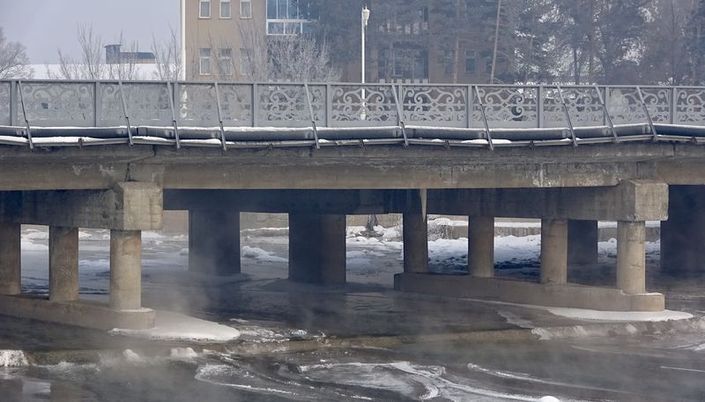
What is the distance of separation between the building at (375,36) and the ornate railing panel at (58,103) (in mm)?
46266

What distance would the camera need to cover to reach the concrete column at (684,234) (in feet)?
137

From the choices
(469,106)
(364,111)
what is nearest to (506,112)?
(469,106)

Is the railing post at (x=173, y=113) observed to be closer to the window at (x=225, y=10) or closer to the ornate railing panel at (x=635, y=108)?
the ornate railing panel at (x=635, y=108)

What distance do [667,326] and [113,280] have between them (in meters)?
13.5

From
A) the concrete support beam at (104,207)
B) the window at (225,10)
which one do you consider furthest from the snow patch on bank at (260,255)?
the window at (225,10)

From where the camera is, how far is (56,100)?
24016mm

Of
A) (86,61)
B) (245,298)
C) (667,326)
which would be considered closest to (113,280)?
(245,298)

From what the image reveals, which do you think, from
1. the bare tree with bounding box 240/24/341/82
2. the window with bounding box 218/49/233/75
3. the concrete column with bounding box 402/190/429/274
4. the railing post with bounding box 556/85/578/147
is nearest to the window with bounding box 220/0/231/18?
the bare tree with bounding box 240/24/341/82

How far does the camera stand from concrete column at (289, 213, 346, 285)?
39.2 meters

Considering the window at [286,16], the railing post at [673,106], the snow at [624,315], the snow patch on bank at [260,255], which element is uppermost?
the window at [286,16]

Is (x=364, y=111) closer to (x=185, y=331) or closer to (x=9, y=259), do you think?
(x=185, y=331)

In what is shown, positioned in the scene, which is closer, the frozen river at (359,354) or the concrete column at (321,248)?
the frozen river at (359,354)

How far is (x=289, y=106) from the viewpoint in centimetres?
2581

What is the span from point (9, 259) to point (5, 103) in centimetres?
759
